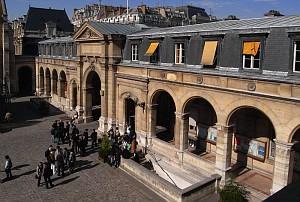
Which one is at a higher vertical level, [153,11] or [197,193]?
[153,11]

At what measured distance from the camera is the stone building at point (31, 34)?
53.1 metres

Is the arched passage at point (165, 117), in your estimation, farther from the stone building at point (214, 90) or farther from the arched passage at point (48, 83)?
the arched passage at point (48, 83)

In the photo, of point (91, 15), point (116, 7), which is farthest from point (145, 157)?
point (91, 15)

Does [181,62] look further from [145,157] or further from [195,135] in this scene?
[145,157]

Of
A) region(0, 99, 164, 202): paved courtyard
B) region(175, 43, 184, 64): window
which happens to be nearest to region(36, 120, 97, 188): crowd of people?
region(0, 99, 164, 202): paved courtyard

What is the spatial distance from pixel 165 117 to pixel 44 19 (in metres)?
46.2

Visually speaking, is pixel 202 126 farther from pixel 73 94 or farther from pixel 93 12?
pixel 93 12

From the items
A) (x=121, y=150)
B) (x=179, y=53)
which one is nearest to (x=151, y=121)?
(x=121, y=150)

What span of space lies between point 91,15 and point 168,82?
94727mm

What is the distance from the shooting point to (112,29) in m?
27.2

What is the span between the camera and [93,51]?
28.0 metres

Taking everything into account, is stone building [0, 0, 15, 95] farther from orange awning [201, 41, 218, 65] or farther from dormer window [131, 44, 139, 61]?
orange awning [201, 41, 218, 65]

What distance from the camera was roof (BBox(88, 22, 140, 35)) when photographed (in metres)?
26.3

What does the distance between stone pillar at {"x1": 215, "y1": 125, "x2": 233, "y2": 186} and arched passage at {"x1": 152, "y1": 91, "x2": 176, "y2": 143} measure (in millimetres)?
7975
